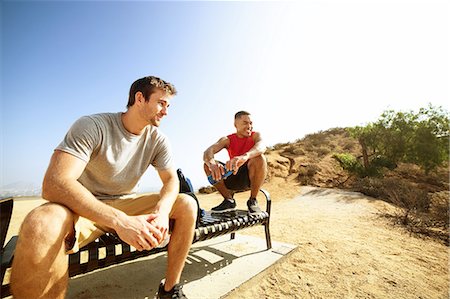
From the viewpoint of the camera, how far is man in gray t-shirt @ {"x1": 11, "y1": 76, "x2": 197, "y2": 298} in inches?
47.7

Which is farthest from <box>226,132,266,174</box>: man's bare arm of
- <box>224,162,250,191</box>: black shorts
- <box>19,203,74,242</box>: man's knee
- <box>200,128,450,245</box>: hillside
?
<box>200,128,450,245</box>: hillside

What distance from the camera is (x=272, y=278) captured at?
249 cm

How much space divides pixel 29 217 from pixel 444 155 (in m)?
16.1

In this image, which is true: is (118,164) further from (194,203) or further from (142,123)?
(194,203)

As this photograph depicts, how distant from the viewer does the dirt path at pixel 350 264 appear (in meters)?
2.24

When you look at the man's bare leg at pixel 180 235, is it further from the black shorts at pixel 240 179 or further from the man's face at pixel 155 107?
the black shorts at pixel 240 179

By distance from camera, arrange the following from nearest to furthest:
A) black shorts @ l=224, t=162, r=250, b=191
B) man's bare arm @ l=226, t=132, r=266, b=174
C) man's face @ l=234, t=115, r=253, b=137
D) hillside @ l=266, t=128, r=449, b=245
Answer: man's bare arm @ l=226, t=132, r=266, b=174 < black shorts @ l=224, t=162, r=250, b=191 < man's face @ l=234, t=115, r=253, b=137 < hillside @ l=266, t=128, r=449, b=245

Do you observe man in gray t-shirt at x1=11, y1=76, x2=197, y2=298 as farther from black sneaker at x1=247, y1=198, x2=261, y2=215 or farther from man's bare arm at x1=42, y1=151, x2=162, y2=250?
black sneaker at x1=247, y1=198, x2=261, y2=215

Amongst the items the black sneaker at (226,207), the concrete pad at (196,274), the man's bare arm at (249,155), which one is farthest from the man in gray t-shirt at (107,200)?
the black sneaker at (226,207)

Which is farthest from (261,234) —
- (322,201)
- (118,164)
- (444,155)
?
(444,155)

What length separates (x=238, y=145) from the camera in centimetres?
376

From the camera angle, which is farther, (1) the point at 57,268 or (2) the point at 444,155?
(2) the point at 444,155

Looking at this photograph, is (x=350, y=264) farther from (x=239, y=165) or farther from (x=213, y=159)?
(x=213, y=159)

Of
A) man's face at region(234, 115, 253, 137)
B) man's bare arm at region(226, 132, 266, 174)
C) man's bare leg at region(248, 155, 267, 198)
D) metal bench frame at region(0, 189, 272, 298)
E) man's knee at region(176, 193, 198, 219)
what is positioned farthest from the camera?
man's face at region(234, 115, 253, 137)
